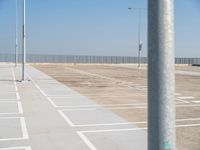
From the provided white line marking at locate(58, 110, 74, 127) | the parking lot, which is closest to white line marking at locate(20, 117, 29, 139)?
the parking lot

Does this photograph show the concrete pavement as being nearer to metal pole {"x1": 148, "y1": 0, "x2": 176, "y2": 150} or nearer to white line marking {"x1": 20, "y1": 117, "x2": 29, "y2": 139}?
white line marking {"x1": 20, "y1": 117, "x2": 29, "y2": 139}

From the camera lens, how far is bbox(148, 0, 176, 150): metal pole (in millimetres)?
2023

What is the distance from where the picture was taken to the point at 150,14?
2.08m

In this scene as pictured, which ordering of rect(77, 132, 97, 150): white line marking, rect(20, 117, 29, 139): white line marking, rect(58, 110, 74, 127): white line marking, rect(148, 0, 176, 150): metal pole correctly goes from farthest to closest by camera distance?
1. rect(58, 110, 74, 127): white line marking
2. rect(20, 117, 29, 139): white line marking
3. rect(77, 132, 97, 150): white line marking
4. rect(148, 0, 176, 150): metal pole

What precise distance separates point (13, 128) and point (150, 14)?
7.28 metres

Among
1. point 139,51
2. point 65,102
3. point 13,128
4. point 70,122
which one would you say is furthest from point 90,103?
point 139,51

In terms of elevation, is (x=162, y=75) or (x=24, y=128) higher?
(x=162, y=75)

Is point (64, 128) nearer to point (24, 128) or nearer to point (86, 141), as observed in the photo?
point (24, 128)

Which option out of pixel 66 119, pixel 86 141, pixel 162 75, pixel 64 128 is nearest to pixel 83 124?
pixel 64 128

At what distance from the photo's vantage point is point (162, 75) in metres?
2.02

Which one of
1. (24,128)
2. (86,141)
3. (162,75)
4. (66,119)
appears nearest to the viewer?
(162,75)

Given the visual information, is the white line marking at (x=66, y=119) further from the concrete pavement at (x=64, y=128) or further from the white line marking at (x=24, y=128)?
the white line marking at (x=24, y=128)

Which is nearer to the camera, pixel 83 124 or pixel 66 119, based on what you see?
pixel 83 124

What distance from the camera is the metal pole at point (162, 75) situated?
2023 millimetres
